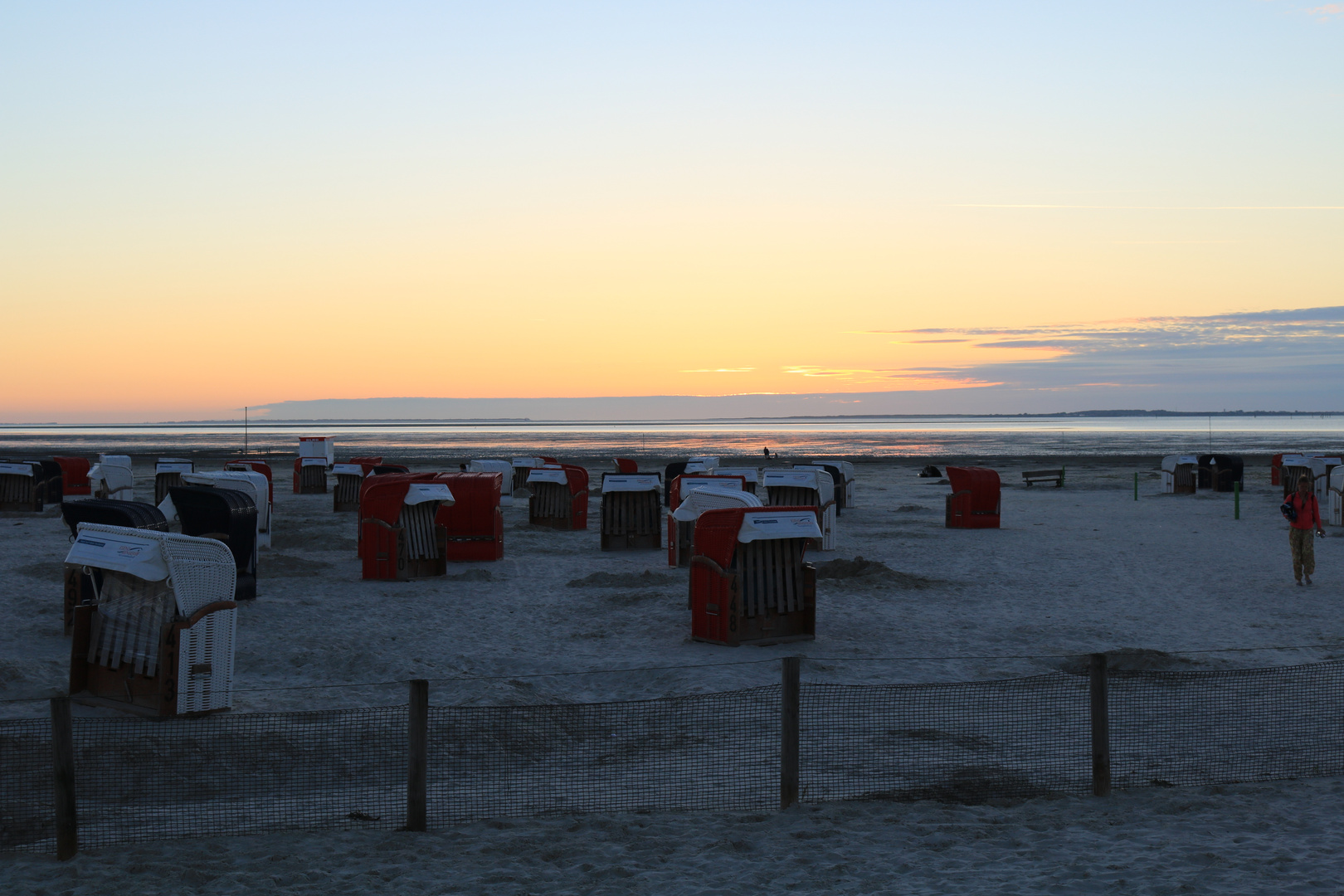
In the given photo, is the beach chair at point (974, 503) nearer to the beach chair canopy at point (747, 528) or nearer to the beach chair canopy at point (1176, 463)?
the beach chair canopy at point (747, 528)

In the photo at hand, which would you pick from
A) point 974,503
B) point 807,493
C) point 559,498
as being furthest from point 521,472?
point 807,493

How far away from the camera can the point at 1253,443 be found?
352 feet

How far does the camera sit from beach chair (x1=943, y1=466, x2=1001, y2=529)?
29.3 m

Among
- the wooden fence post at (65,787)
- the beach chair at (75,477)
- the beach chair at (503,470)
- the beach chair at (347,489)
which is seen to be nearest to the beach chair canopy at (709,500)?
the wooden fence post at (65,787)

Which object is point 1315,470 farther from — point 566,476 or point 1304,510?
point 566,476

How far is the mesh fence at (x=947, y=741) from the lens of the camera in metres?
8.46

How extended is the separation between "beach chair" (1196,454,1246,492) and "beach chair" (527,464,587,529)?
83.2 feet

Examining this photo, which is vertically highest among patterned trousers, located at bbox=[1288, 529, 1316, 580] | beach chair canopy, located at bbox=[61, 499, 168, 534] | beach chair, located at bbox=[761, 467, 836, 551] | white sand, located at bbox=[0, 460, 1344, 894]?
beach chair canopy, located at bbox=[61, 499, 168, 534]

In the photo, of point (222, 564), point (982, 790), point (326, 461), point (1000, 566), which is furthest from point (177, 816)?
point (326, 461)

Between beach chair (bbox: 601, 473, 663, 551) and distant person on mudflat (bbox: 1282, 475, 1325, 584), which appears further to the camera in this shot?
beach chair (bbox: 601, 473, 663, 551)

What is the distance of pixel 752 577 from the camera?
1414 centimetres

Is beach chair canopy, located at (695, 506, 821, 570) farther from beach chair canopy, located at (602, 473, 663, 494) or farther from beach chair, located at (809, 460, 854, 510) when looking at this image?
beach chair, located at (809, 460, 854, 510)

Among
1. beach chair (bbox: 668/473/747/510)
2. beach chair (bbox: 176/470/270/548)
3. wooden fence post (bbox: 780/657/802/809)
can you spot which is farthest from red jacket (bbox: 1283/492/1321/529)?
beach chair (bbox: 176/470/270/548)

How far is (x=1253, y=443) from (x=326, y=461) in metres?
94.7
